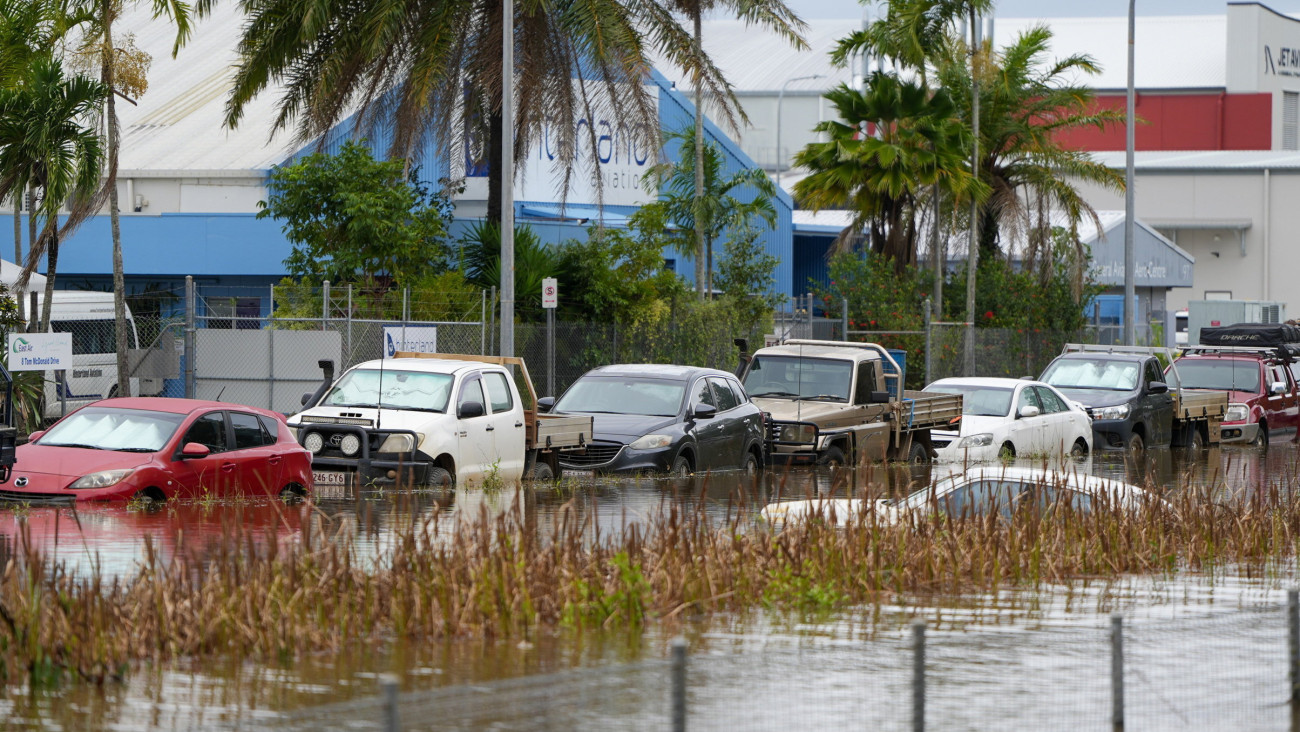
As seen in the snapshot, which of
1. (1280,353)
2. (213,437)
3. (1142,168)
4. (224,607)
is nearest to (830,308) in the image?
(1280,353)

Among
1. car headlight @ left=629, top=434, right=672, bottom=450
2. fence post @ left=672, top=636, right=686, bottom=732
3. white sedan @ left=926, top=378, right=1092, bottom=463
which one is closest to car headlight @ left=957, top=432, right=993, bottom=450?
white sedan @ left=926, top=378, right=1092, bottom=463

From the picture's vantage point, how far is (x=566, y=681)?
6.84 m

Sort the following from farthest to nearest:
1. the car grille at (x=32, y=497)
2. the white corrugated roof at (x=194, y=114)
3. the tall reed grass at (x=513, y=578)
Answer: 1. the white corrugated roof at (x=194, y=114)
2. the car grille at (x=32, y=497)
3. the tall reed grass at (x=513, y=578)

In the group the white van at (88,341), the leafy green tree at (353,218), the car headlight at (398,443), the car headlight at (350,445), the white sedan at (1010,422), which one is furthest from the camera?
the white van at (88,341)

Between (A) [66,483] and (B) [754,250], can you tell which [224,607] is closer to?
(A) [66,483]

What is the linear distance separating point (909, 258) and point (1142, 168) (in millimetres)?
34364

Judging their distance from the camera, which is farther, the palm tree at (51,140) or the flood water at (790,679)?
the palm tree at (51,140)

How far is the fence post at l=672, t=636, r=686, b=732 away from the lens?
6.15m

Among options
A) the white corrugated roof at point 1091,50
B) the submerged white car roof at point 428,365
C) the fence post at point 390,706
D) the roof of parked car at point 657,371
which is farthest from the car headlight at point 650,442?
the white corrugated roof at point 1091,50

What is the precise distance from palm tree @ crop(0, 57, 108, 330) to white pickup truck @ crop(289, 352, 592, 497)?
Answer: 5.19 metres

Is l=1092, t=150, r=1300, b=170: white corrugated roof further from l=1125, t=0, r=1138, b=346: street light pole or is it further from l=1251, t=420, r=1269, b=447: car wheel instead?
l=1251, t=420, r=1269, b=447: car wheel

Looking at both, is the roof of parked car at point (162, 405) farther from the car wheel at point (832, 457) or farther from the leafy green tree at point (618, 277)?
the leafy green tree at point (618, 277)

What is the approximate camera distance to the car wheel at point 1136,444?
93.0 feet

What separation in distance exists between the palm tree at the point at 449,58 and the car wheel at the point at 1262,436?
1251cm
